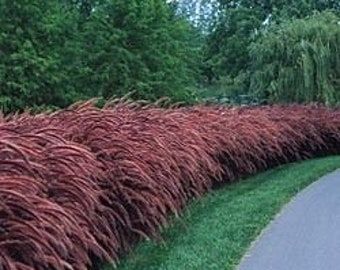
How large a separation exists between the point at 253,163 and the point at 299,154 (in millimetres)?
3583

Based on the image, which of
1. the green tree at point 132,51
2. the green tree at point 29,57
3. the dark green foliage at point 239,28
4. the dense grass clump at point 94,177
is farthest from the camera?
the dark green foliage at point 239,28

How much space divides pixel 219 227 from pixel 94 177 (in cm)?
252

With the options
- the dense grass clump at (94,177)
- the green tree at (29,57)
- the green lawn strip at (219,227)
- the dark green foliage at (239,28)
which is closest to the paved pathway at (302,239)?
the green lawn strip at (219,227)

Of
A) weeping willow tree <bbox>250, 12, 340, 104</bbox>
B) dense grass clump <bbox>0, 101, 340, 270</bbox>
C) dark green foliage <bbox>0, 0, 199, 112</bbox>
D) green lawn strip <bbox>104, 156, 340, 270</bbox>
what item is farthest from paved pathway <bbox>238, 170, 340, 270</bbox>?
weeping willow tree <bbox>250, 12, 340, 104</bbox>

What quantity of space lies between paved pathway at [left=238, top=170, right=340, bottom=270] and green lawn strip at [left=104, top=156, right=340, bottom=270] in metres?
0.14

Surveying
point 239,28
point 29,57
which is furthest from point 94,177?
point 239,28

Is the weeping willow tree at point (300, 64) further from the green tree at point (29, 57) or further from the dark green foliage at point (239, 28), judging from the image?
the dark green foliage at point (239, 28)

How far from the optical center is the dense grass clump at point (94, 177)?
16.1 ft

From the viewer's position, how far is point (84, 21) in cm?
2114

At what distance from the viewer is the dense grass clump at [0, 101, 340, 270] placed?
16.1 feet

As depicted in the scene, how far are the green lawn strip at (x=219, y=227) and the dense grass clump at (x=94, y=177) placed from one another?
0.21 meters

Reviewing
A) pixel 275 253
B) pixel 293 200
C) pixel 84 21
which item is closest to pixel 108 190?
pixel 275 253

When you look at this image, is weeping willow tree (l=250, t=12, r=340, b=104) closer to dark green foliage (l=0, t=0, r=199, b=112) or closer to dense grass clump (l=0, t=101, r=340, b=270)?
dark green foliage (l=0, t=0, r=199, b=112)

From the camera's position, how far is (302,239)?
26.2ft
